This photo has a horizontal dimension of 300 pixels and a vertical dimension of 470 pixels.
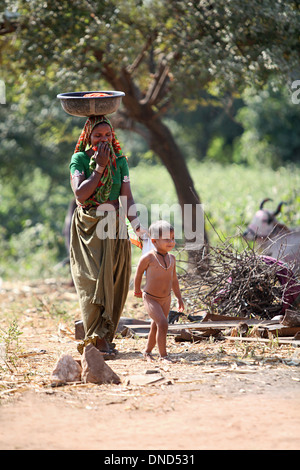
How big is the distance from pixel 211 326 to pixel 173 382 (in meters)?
1.42

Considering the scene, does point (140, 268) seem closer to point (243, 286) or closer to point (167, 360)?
point (167, 360)

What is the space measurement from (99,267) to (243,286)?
1610 millimetres

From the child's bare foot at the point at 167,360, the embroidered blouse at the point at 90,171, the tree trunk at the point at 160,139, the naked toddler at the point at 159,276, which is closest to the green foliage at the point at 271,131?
the tree trunk at the point at 160,139

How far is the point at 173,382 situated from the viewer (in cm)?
436

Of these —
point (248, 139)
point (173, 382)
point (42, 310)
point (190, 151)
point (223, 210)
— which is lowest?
point (190, 151)

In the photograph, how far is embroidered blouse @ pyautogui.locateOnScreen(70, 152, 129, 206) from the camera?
514 cm

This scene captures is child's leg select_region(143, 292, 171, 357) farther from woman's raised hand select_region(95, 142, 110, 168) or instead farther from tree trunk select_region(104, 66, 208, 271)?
tree trunk select_region(104, 66, 208, 271)

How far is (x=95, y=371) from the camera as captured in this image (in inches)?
174

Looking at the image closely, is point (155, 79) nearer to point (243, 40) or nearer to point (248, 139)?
point (243, 40)

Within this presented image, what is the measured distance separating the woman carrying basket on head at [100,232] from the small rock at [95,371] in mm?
672

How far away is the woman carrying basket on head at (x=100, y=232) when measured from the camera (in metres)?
5.10

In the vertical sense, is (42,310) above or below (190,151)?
above
